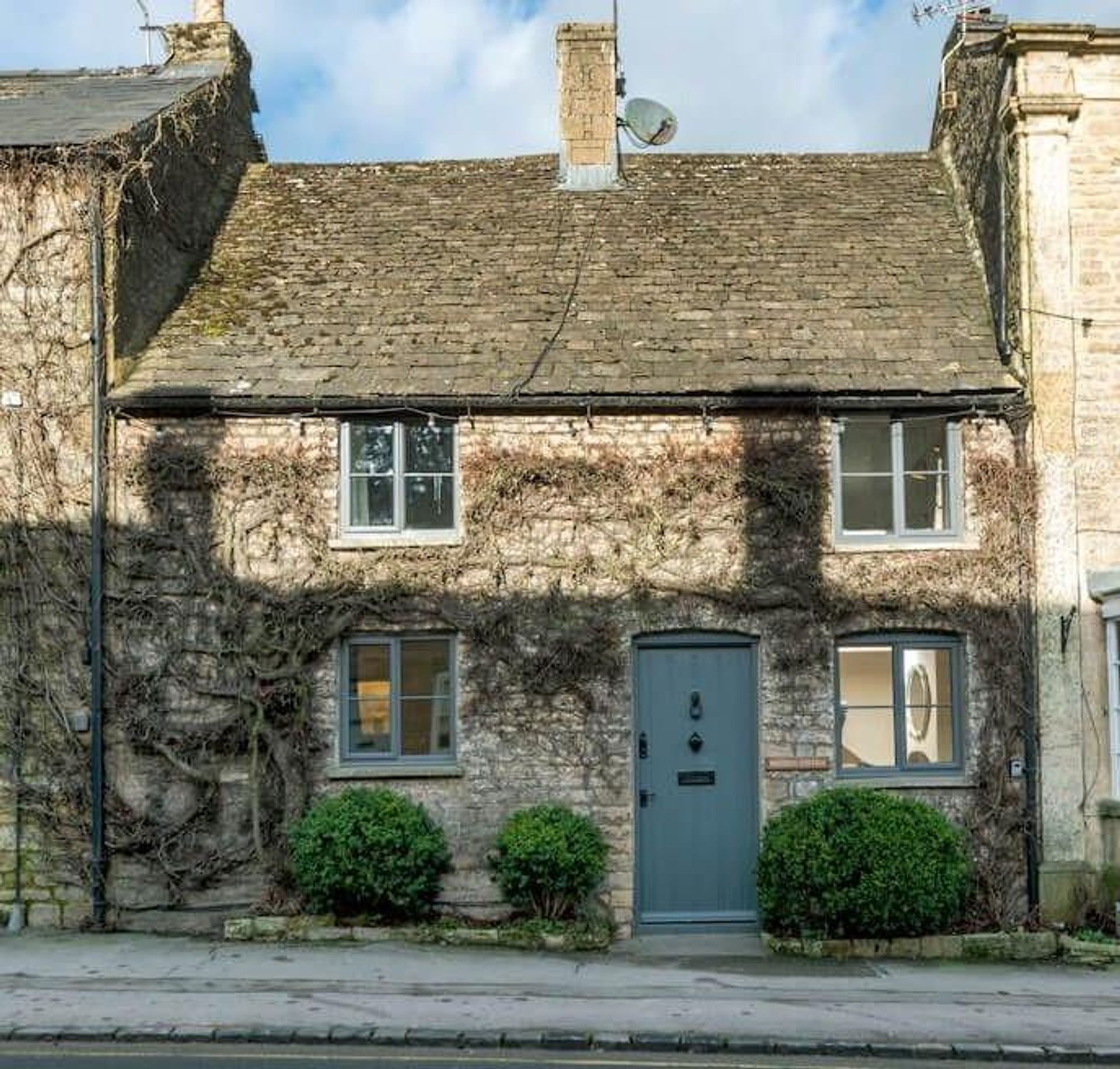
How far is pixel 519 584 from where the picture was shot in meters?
14.3

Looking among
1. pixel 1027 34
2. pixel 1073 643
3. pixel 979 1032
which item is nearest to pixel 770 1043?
pixel 979 1032

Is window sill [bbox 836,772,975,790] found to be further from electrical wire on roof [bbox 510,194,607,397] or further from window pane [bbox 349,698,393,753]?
electrical wire on roof [bbox 510,194,607,397]

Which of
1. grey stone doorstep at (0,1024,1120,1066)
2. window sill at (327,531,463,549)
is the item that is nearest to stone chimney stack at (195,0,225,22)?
window sill at (327,531,463,549)

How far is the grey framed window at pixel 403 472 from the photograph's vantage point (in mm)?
14523

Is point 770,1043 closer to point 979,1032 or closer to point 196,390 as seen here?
point 979,1032

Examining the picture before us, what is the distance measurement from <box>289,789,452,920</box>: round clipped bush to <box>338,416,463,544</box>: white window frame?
8.06ft

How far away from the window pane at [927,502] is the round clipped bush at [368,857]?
5.49 m

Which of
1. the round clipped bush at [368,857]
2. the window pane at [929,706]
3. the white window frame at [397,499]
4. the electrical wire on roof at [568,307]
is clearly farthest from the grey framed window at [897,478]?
the round clipped bush at [368,857]

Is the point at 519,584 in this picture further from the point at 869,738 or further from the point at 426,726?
the point at 869,738

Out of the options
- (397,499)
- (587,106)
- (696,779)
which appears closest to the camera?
(696,779)

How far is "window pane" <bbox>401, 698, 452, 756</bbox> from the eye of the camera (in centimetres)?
1430

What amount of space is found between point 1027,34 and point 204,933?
38.3 feet

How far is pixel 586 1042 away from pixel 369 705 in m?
5.35

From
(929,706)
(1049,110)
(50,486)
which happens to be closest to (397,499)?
(50,486)
